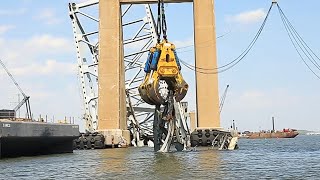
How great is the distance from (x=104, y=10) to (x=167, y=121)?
27.9 metres

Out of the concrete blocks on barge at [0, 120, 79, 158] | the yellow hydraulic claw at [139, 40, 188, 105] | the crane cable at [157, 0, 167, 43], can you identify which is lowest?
the concrete blocks on barge at [0, 120, 79, 158]

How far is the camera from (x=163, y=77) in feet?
170

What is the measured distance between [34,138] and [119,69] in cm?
2511

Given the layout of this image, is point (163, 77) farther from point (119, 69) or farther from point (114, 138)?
point (119, 69)

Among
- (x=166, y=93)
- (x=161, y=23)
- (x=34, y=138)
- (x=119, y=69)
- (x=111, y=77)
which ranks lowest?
(x=34, y=138)

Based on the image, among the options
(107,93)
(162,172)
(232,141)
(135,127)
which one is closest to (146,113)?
(135,127)

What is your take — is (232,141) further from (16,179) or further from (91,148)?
(16,179)

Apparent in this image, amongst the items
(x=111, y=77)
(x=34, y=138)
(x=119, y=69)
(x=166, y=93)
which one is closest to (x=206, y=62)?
(x=119, y=69)

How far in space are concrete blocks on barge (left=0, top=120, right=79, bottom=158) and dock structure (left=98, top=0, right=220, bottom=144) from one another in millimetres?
10374

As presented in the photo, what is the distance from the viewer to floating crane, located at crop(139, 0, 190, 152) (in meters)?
51.8

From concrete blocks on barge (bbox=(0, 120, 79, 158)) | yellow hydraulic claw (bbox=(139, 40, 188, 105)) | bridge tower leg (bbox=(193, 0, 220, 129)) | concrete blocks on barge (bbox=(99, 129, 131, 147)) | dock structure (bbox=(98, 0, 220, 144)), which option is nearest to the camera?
concrete blocks on barge (bbox=(0, 120, 79, 158))

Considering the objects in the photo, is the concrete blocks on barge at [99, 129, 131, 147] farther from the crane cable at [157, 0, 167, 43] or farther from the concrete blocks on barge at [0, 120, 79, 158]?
the crane cable at [157, 0, 167, 43]

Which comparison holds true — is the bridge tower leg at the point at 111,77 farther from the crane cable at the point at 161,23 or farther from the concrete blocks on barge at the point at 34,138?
the crane cable at the point at 161,23

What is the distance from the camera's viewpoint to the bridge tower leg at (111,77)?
72562mm
